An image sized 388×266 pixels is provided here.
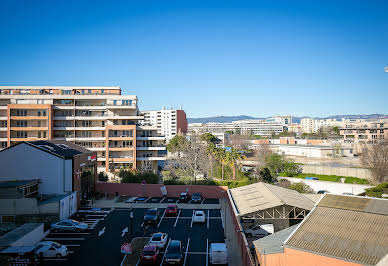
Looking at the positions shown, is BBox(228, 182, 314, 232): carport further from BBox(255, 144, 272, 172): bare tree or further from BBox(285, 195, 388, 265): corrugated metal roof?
BBox(255, 144, 272, 172): bare tree

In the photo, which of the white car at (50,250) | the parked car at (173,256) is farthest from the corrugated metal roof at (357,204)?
the white car at (50,250)

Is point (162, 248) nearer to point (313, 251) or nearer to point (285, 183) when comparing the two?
point (313, 251)

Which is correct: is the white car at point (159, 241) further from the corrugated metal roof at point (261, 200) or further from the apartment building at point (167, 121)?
the apartment building at point (167, 121)

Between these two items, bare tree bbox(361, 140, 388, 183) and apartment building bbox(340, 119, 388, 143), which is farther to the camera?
apartment building bbox(340, 119, 388, 143)

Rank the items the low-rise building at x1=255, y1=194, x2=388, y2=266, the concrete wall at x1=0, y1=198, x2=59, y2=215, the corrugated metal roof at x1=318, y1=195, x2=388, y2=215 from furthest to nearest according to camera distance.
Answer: the concrete wall at x1=0, y1=198, x2=59, y2=215 < the corrugated metal roof at x1=318, y1=195, x2=388, y2=215 < the low-rise building at x1=255, y1=194, x2=388, y2=266

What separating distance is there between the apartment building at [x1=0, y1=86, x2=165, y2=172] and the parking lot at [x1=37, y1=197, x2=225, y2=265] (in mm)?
22817

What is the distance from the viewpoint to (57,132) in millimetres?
55688

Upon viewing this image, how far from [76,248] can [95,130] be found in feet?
123

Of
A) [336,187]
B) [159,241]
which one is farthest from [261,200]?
[336,187]

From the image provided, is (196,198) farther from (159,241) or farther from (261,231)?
(159,241)

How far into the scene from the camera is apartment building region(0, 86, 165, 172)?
5325 centimetres

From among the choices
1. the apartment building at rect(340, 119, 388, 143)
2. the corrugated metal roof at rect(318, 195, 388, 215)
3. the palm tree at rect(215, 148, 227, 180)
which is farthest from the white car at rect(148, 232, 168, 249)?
the apartment building at rect(340, 119, 388, 143)

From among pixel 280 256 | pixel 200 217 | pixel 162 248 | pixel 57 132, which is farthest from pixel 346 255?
pixel 57 132

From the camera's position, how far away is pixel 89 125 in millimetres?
56156
